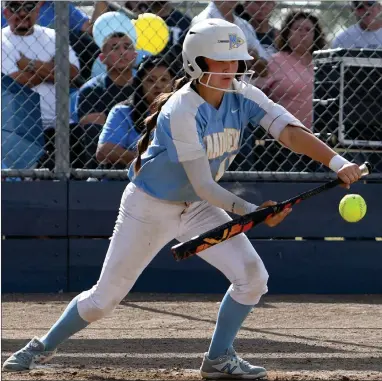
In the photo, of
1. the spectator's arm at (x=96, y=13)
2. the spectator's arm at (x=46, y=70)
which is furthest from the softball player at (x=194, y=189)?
the spectator's arm at (x=96, y=13)

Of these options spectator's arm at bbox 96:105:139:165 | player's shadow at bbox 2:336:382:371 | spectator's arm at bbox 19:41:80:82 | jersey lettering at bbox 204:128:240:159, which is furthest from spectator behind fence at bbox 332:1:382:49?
jersey lettering at bbox 204:128:240:159

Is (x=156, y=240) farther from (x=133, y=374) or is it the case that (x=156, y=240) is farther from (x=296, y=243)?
(x=296, y=243)

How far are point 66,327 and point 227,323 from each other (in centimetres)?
78

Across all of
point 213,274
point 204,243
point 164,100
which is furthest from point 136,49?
point 204,243

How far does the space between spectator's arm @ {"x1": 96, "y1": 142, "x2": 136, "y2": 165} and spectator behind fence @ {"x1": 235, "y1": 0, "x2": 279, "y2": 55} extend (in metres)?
1.41

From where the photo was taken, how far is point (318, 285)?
7.72m

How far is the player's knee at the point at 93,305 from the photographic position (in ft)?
15.1

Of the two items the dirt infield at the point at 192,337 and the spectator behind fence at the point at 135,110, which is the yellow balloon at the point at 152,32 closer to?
the spectator behind fence at the point at 135,110

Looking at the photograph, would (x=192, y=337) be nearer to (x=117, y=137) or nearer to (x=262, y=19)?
(x=117, y=137)

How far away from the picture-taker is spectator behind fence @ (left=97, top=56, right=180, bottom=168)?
7418 millimetres

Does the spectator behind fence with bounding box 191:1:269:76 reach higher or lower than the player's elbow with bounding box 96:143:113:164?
higher

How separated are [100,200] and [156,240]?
3.05 meters

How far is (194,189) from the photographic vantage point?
172 inches

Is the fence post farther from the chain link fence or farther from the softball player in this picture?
the softball player
